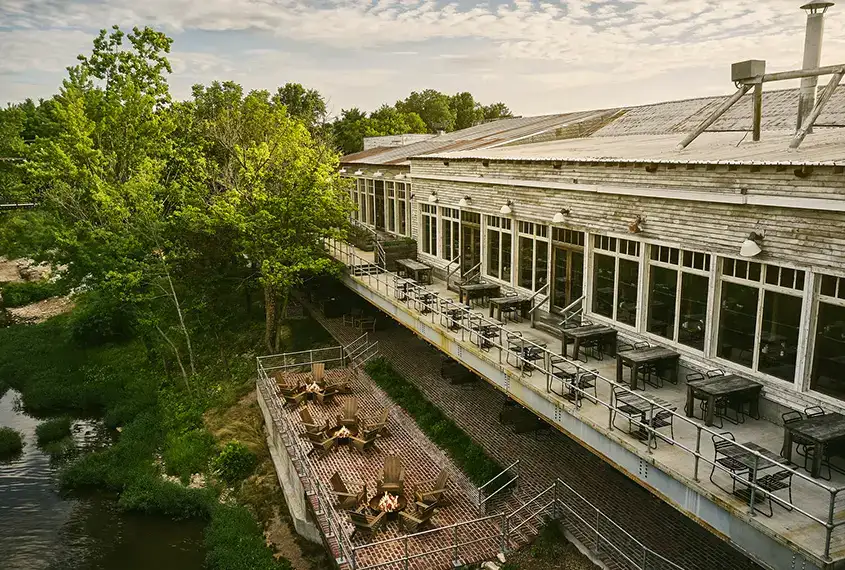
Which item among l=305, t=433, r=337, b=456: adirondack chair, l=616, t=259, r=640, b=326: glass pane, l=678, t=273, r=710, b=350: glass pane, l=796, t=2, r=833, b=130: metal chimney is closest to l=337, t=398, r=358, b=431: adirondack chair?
l=305, t=433, r=337, b=456: adirondack chair

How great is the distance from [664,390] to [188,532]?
13.4 metres

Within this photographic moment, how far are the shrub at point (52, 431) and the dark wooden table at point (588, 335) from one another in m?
19.3

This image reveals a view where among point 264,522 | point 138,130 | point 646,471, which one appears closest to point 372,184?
point 138,130

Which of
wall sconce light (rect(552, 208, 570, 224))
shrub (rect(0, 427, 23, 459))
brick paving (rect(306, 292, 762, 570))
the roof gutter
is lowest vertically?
shrub (rect(0, 427, 23, 459))

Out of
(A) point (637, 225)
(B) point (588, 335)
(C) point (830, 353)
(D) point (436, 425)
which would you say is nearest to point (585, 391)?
(B) point (588, 335)

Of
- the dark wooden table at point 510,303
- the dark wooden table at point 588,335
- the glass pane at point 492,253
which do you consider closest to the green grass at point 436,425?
the dark wooden table at point 510,303

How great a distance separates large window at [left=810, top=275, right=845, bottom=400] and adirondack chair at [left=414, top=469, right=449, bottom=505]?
7861 millimetres

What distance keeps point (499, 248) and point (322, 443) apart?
7580 millimetres

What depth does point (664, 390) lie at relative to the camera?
1249 centimetres

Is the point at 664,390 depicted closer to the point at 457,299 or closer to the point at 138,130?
the point at 457,299

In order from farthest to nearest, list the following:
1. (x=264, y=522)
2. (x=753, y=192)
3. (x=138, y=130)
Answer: (x=138, y=130)
(x=264, y=522)
(x=753, y=192)

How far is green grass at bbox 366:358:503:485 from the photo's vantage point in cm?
1582

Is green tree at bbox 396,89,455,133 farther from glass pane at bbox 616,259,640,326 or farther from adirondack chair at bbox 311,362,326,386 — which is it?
glass pane at bbox 616,259,640,326

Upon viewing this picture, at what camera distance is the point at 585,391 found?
12508mm
